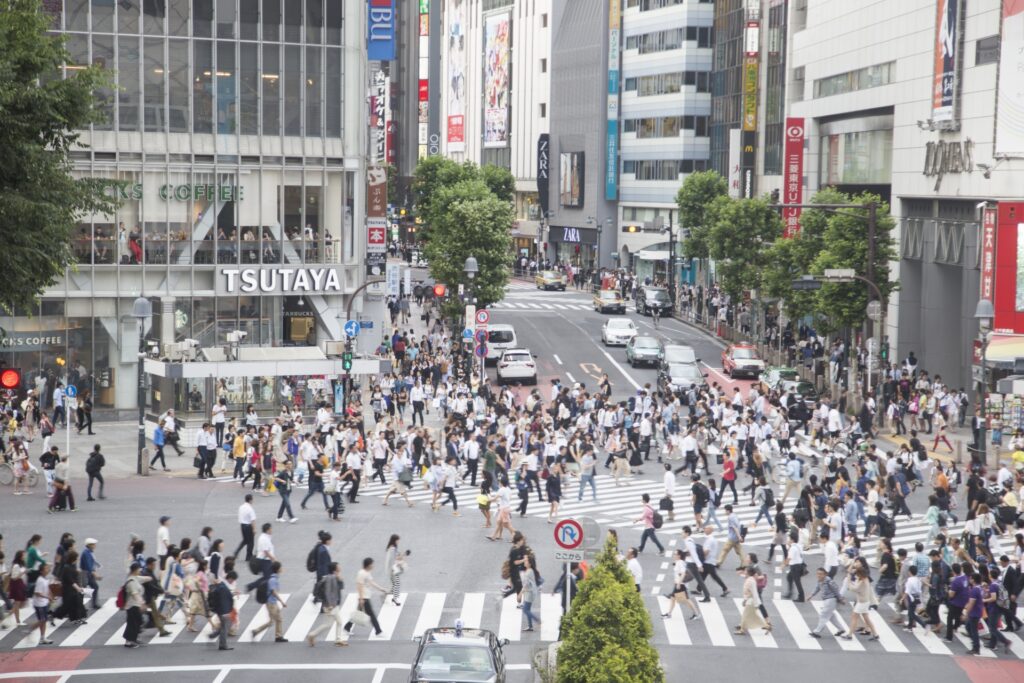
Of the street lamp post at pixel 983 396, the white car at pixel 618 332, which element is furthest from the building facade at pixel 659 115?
the street lamp post at pixel 983 396

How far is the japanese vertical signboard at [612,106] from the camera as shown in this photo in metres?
115

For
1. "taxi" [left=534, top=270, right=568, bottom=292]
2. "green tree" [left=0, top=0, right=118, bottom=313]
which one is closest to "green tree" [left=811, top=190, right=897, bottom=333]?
"green tree" [left=0, top=0, right=118, bottom=313]

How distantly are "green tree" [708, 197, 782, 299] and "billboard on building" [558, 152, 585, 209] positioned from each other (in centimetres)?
4960

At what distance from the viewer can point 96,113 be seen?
948 inches

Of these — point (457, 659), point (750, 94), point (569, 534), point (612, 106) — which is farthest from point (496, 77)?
point (457, 659)

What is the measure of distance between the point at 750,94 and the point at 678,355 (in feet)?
125

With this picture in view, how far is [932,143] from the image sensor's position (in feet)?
186

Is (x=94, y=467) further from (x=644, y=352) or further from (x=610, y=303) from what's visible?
(x=610, y=303)

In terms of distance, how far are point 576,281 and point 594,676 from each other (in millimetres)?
93899

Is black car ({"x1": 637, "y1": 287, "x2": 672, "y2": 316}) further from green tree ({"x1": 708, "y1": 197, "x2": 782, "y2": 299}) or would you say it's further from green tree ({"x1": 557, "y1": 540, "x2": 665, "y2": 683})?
green tree ({"x1": 557, "y1": 540, "x2": 665, "y2": 683})

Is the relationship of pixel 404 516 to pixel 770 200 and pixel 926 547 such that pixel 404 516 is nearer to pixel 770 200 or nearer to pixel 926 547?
pixel 926 547

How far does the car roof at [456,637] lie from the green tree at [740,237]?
54.1 metres

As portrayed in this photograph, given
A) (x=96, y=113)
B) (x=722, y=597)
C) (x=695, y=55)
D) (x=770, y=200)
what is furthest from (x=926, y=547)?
(x=695, y=55)

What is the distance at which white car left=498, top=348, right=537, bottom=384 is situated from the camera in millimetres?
59719
